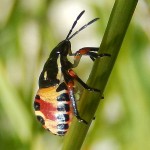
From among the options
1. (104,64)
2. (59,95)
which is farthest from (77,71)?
(104,64)

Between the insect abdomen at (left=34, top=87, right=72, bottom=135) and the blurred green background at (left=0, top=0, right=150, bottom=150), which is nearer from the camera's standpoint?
the insect abdomen at (left=34, top=87, right=72, bottom=135)

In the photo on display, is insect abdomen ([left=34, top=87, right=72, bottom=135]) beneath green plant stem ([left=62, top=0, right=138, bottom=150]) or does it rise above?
beneath

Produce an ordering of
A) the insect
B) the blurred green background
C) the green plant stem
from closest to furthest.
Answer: the green plant stem → the insect → the blurred green background

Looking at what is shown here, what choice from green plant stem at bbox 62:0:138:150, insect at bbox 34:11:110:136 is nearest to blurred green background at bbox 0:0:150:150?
insect at bbox 34:11:110:136

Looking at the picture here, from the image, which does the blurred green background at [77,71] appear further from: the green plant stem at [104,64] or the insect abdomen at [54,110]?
the green plant stem at [104,64]

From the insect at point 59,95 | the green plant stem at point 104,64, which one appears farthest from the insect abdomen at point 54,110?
the green plant stem at point 104,64

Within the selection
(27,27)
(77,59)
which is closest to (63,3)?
(27,27)

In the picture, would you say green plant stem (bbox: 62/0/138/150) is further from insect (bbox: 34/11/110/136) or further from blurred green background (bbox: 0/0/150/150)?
blurred green background (bbox: 0/0/150/150)
